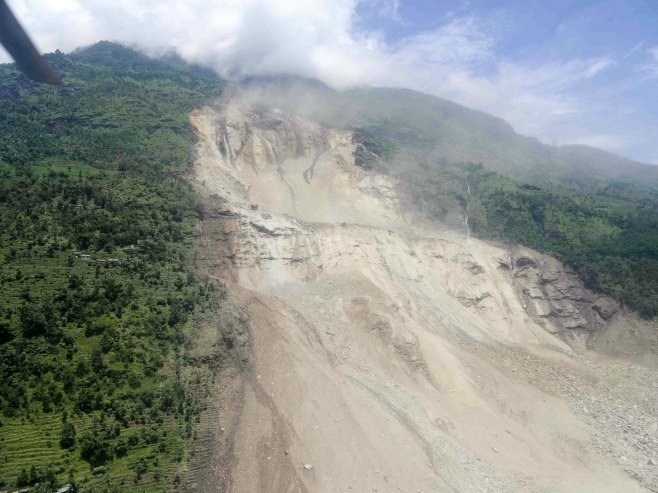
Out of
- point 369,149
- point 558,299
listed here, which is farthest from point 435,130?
point 558,299

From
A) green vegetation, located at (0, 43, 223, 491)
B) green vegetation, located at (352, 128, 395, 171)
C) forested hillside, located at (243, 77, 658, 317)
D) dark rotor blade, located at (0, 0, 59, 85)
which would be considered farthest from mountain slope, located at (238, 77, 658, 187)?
dark rotor blade, located at (0, 0, 59, 85)

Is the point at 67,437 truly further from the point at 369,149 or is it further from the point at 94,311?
the point at 369,149

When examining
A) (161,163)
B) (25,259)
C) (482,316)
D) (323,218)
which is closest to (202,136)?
(161,163)

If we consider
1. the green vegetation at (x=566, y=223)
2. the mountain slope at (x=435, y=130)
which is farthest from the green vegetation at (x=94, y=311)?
the mountain slope at (x=435, y=130)

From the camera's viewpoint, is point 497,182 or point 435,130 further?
point 435,130

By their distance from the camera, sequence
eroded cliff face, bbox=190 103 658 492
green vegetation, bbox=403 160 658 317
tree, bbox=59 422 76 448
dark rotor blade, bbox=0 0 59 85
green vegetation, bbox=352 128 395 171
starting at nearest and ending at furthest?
dark rotor blade, bbox=0 0 59 85 → tree, bbox=59 422 76 448 → eroded cliff face, bbox=190 103 658 492 → green vegetation, bbox=403 160 658 317 → green vegetation, bbox=352 128 395 171

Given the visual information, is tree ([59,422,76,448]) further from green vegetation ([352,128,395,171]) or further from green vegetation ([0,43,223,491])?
green vegetation ([352,128,395,171])

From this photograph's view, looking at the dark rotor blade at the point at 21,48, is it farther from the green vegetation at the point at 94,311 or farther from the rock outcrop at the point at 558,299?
the rock outcrop at the point at 558,299
